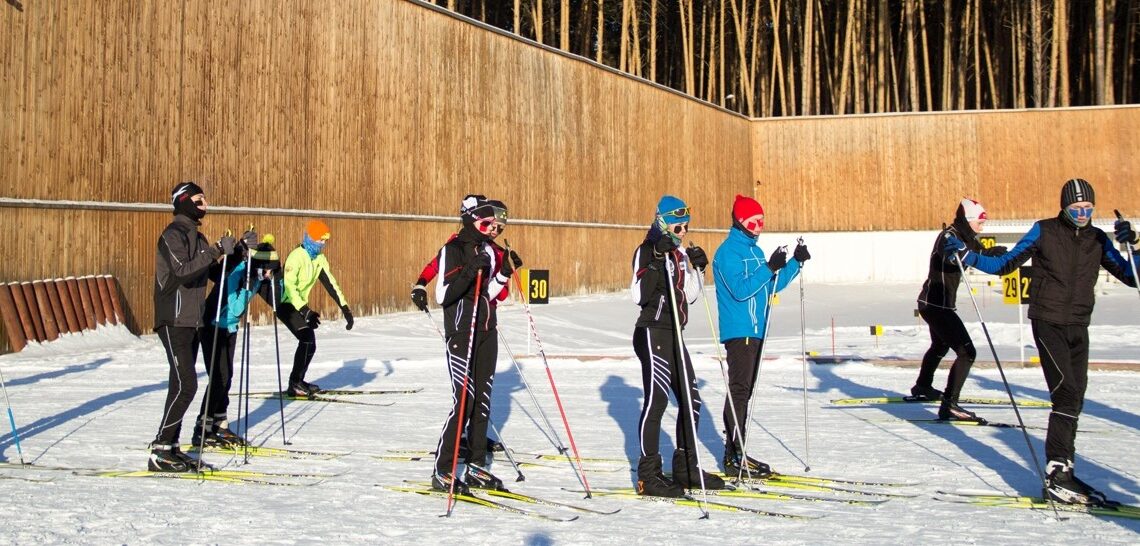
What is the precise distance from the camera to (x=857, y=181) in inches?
1563

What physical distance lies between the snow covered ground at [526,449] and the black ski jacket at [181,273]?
3.57 feet

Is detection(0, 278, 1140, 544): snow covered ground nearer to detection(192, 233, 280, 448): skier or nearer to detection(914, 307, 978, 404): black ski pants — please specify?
detection(192, 233, 280, 448): skier

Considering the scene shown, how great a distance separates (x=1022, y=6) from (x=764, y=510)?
154 feet

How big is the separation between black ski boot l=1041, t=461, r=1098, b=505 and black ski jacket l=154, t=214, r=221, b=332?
A: 209 inches

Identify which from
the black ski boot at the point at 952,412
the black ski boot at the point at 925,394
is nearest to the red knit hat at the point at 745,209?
the black ski boot at the point at 952,412

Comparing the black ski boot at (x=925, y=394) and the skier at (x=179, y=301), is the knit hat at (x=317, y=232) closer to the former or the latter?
the skier at (x=179, y=301)

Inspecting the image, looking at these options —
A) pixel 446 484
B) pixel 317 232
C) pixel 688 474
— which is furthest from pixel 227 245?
pixel 317 232

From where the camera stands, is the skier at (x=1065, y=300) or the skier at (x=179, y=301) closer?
the skier at (x=1065, y=300)

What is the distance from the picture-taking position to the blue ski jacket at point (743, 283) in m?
6.66

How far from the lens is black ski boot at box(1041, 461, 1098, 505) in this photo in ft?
19.3

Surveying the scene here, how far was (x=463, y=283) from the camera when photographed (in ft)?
20.7

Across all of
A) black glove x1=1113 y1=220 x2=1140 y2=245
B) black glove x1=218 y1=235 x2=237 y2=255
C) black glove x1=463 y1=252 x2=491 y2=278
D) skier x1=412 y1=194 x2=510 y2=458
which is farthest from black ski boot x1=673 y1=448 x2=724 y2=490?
black glove x1=218 y1=235 x2=237 y2=255

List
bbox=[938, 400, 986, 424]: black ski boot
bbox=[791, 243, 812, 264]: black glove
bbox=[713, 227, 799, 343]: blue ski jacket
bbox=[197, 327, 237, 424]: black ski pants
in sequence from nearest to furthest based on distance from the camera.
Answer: bbox=[791, 243, 812, 264]: black glove
bbox=[713, 227, 799, 343]: blue ski jacket
bbox=[197, 327, 237, 424]: black ski pants
bbox=[938, 400, 986, 424]: black ski boot

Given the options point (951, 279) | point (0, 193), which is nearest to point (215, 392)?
point (951, 279)
